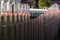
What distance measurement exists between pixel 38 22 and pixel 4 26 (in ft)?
6.99

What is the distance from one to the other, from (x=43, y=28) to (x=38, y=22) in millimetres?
370

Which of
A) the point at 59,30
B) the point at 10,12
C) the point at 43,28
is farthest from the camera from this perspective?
the point at 59,30

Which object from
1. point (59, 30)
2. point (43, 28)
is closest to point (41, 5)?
point (59, 30)

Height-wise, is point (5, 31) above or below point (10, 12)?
below

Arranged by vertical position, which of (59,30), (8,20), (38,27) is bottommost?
(59,30)

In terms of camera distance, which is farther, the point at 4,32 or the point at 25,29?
the point at 25,29

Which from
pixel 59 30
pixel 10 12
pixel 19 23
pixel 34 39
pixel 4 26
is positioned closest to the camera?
pixel 4 26

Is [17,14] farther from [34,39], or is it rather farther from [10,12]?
[34,39]

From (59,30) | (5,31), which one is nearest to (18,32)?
(5,31)

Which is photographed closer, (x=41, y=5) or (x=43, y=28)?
(x=43, y=28)

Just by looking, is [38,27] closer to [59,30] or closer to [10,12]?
[10,12]

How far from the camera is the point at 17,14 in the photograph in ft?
15.1

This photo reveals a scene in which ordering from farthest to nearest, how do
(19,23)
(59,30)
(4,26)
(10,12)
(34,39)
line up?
(59,30) < (34,39) < (19,23) < (10,12) < (4,26)

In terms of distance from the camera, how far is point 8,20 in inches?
164
